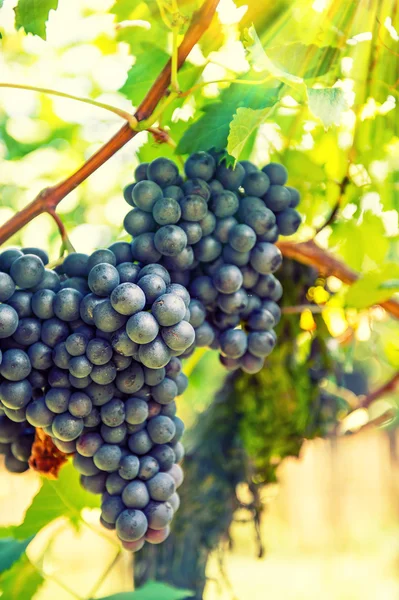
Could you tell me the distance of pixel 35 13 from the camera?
79 cm

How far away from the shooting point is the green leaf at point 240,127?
654mm

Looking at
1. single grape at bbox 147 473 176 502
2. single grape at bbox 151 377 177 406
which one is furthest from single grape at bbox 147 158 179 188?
single grape at bbox 147 473 176 502

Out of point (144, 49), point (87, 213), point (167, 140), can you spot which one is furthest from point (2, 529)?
point (87, 213)

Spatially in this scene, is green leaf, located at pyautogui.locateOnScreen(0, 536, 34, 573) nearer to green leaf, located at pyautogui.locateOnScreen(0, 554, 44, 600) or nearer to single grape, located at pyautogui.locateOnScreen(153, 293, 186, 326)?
green leaf, located at pyautogui.locateOnScreen(0, 554, 44, 600)

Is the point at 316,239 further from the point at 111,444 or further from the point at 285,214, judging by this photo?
the point at 111,444

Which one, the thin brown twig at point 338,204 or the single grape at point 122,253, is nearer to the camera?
the single grape at point 122,253

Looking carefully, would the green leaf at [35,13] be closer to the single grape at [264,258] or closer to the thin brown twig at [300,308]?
the single grape at [264,258]

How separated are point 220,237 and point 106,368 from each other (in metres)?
0.21

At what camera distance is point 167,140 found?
0.75 metres

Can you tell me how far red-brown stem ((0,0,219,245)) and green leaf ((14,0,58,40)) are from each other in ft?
0.60

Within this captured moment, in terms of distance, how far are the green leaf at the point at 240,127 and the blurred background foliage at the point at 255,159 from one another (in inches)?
1.2

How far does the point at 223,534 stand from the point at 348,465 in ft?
19.2

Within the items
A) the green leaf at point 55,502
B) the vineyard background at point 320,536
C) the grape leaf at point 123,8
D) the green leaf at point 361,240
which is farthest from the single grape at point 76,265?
the vineyard background at point 320,536

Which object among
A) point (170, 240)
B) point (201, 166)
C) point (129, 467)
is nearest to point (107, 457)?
point (129, 467)
